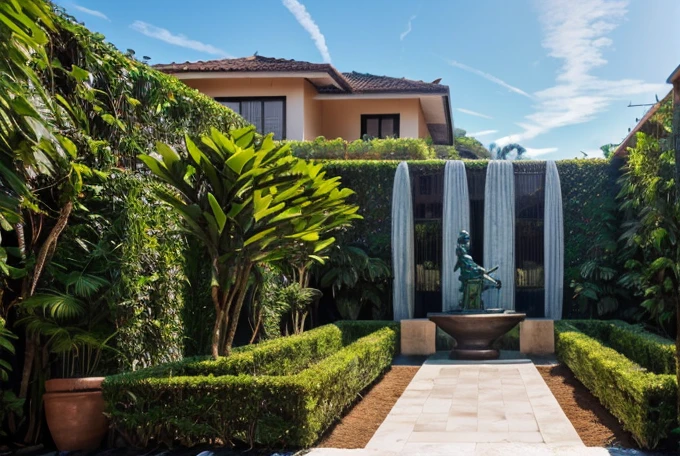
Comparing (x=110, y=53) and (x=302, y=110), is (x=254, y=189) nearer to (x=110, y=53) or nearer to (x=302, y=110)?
(x=110, y=53)

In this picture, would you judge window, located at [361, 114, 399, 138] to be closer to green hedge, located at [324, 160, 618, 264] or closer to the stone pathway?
green hedge, located at [324, 160, 618, 264]

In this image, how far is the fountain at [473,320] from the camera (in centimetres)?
1277

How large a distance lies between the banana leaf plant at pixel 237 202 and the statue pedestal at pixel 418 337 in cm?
661

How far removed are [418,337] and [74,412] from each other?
890 cm

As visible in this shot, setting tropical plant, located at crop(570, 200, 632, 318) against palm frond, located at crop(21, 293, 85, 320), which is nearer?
palm frond, located at crop(21, 293, 85, 320)

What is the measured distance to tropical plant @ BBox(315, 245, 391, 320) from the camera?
1617 cm

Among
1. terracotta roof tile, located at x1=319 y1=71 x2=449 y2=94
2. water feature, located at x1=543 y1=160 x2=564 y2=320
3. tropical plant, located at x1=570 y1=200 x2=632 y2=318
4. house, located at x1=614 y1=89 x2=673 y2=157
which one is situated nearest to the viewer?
house, located at x1=614 y1=89 x2=673 y2=157

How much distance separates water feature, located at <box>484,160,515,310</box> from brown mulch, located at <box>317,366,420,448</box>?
5.73 m

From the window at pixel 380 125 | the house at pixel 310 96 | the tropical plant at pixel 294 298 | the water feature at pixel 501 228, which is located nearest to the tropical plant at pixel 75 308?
the tropical plant at pixel 294 298

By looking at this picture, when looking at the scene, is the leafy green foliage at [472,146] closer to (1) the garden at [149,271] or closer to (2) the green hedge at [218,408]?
(1) the garden at [149,271]

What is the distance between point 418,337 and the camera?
47.5ft

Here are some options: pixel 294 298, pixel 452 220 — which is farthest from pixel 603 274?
pixel 294 298

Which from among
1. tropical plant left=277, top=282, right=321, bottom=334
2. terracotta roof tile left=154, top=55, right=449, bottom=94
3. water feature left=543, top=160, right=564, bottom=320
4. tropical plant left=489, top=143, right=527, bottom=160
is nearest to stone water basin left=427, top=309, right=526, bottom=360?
tropical plant left=277, top=282, right=321, bottom=334

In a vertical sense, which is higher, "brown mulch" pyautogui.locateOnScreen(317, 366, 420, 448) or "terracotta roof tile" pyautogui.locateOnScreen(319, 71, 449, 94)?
"terracotta roof tile" pyautogui.locateOnScreen(319, 71, 449, 94)
